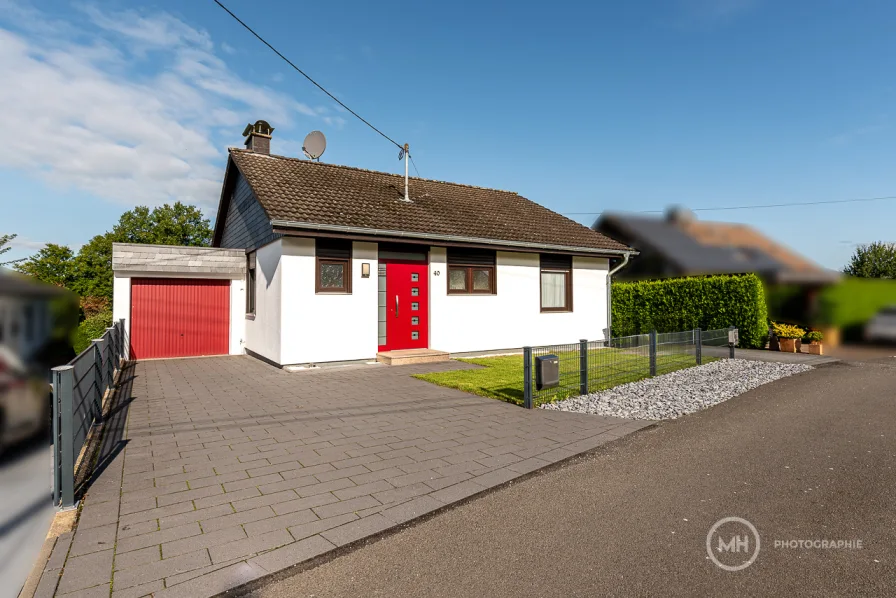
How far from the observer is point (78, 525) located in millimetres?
3672

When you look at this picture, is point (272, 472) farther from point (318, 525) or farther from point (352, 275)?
point (352, 275)

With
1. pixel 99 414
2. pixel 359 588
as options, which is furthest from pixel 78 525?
pixel 99 414

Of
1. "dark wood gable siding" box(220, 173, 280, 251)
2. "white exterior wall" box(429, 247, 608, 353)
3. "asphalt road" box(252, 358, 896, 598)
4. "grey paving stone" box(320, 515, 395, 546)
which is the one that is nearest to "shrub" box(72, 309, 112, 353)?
"asphalt road" box(252, 358, 896, 598)

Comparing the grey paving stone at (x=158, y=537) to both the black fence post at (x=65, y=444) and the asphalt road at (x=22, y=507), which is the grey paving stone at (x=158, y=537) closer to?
the black fence post at (x=65, y=444)

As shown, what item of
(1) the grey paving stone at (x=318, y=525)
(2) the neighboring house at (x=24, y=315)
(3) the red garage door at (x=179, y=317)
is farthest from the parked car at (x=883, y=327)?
(3) the red garage door at (x=179, y=317)

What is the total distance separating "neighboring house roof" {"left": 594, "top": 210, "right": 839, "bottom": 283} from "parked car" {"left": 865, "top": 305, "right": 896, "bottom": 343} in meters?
0.80

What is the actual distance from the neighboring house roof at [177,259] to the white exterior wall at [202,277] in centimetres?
20

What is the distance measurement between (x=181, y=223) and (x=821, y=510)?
5945 cm

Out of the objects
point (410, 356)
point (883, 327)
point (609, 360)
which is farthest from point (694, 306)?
point (883, 327)

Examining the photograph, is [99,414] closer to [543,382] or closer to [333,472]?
[333,472]

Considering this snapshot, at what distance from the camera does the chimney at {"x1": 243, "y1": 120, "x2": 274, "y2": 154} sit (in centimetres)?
1530

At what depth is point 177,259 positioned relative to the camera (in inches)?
509

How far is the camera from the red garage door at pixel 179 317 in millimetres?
12734

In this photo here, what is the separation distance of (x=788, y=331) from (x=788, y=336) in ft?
0.45
